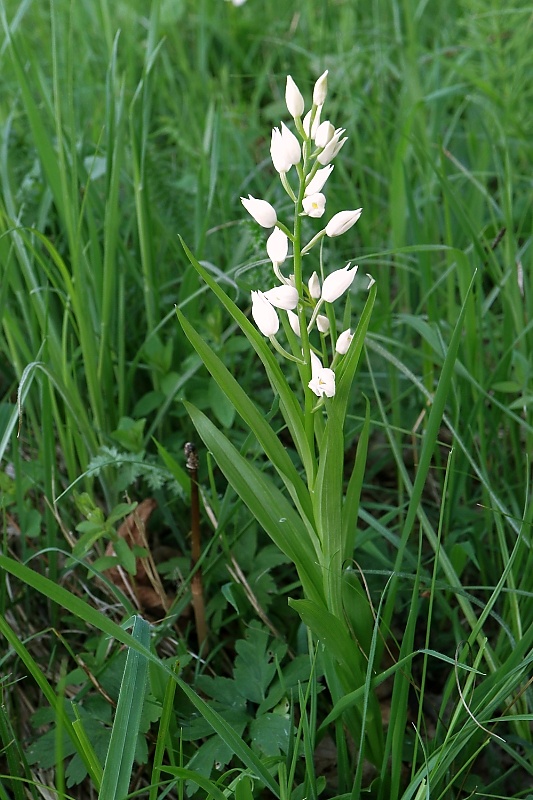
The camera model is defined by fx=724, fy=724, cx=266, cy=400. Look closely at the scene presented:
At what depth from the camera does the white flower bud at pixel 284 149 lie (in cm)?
97

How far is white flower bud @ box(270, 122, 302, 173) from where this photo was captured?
965 millimetres

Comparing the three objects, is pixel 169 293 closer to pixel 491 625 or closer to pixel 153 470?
pixel 153 470

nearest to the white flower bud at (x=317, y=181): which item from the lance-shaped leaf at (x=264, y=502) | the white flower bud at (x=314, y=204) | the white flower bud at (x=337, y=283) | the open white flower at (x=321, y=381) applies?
the white flower bud at (x=314, y=204)

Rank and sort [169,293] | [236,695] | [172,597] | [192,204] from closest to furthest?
1. [236,695]
2. [172,597]
3. [169,293]
4. [192,204]

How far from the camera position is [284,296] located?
97 centimetres

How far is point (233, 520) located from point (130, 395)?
1.47 ft

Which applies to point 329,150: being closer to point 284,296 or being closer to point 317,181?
point 317,181

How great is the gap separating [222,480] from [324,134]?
942 millimetres

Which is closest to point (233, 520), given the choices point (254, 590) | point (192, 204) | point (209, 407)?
point (254, 590)

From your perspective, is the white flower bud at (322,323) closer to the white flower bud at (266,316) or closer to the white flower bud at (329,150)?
the white flower bud at (266,316)

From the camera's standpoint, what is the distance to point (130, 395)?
1.83m

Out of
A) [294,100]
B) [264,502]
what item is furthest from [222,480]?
[294,100]

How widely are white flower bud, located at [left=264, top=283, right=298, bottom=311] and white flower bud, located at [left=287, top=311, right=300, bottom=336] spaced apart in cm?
8

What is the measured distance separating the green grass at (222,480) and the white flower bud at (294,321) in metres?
0.14
